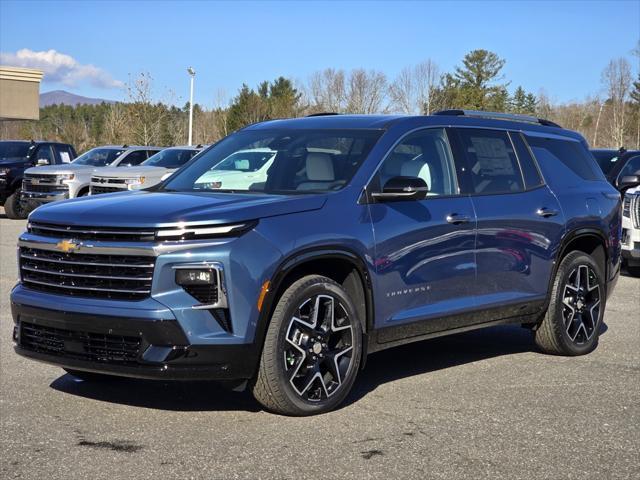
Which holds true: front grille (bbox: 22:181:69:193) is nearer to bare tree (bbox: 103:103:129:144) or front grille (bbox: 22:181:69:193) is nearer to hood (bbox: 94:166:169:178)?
hood (bbox: 94:166:169:178)

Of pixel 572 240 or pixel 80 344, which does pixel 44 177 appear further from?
pixel 80 344

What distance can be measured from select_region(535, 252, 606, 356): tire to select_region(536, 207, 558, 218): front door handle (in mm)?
464

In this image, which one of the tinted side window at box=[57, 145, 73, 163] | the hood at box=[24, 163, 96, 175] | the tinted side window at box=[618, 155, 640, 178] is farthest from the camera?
the tinted side window at box=[57, 145, 73, 163]

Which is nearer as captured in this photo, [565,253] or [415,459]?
[415,459]

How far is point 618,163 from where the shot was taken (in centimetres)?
1708

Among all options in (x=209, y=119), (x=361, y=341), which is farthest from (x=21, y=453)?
(x=209, y=119)

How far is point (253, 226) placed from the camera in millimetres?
5336

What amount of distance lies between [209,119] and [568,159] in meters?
57.3

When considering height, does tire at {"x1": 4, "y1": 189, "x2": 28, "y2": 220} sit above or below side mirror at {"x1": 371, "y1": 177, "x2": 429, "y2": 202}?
below

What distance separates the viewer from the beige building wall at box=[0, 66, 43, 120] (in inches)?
2025

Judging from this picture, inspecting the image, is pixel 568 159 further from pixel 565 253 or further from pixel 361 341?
pixel 361 341

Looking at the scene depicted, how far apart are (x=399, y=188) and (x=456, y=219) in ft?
2.22

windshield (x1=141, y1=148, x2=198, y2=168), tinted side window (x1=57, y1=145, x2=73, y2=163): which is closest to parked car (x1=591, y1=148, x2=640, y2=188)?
windshield (x1=141, y1=148, x2=198, y2=168)

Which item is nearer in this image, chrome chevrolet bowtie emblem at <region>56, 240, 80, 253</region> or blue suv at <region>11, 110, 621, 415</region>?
blue suv at <region>11, 110, 621, 415</region>
